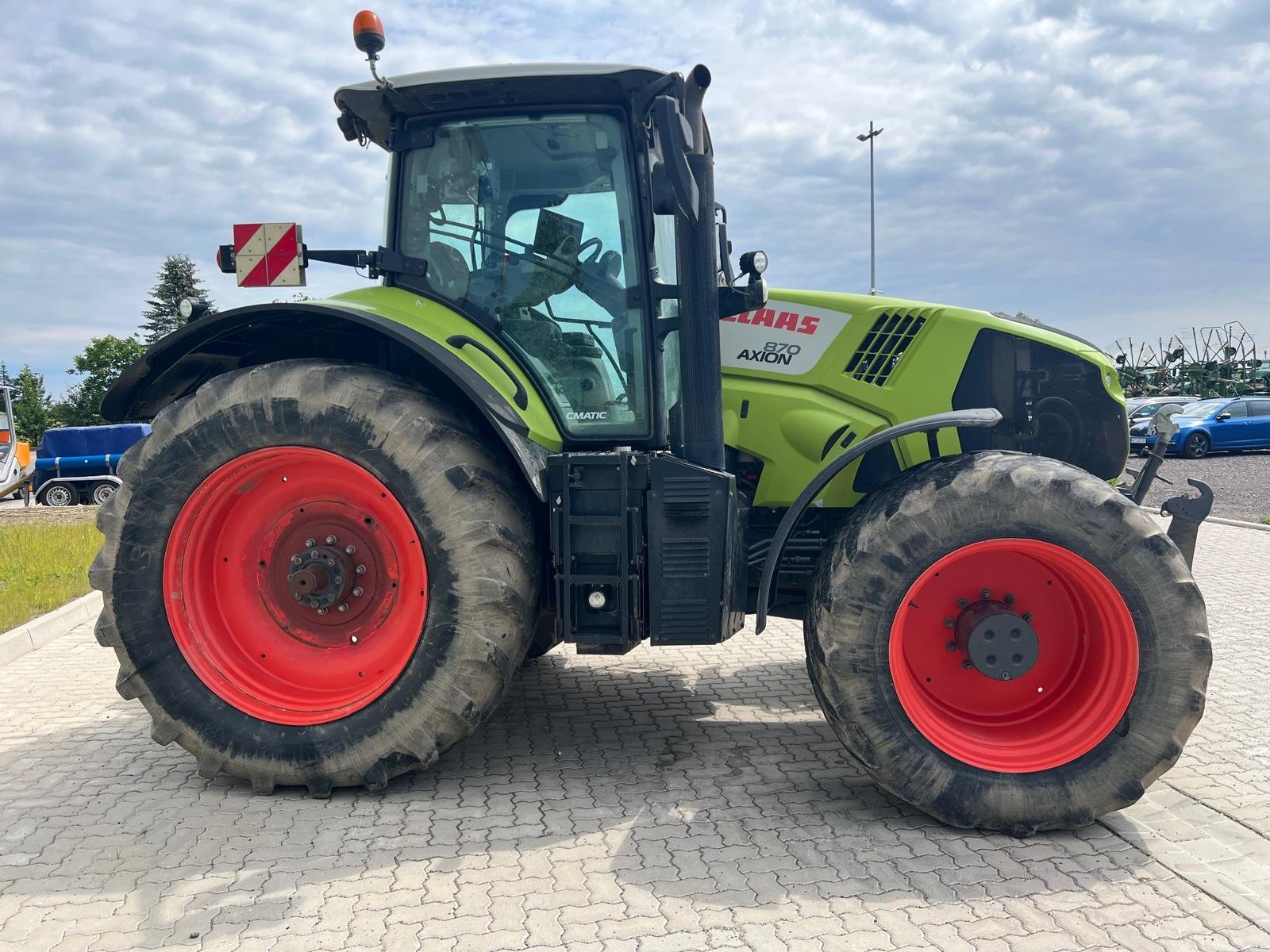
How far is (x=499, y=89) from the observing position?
11.4 feet

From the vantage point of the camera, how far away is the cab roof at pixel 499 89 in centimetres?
338

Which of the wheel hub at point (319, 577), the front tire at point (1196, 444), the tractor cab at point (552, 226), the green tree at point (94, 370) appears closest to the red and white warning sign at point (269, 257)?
the tractor cab at point (552, 226)

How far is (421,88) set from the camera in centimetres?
350

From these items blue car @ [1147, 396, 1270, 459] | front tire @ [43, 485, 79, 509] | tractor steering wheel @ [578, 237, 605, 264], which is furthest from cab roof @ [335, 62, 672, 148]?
blue car @ [1147, 396, 1270, 459]

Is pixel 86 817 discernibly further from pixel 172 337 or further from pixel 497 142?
pixel 497 142

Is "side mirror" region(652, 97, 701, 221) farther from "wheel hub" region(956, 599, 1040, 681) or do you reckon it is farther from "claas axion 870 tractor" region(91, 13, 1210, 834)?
"wheel hub" region(956, 599, 1040, 681)

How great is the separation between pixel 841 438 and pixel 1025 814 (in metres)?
1.58

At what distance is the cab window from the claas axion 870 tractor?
0.01 m

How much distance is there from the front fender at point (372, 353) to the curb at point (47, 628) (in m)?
2.98

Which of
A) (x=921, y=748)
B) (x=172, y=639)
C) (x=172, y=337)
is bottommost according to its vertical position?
(x=921, y=748)

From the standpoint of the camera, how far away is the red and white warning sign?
152 inches

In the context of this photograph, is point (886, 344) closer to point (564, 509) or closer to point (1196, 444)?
point (564, 509)

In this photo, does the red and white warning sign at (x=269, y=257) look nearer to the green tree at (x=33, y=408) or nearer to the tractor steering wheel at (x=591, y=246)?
the tractor steering wheel at (x=591, y=246)

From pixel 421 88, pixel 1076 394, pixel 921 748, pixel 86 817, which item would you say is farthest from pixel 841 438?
pixel 86 817
